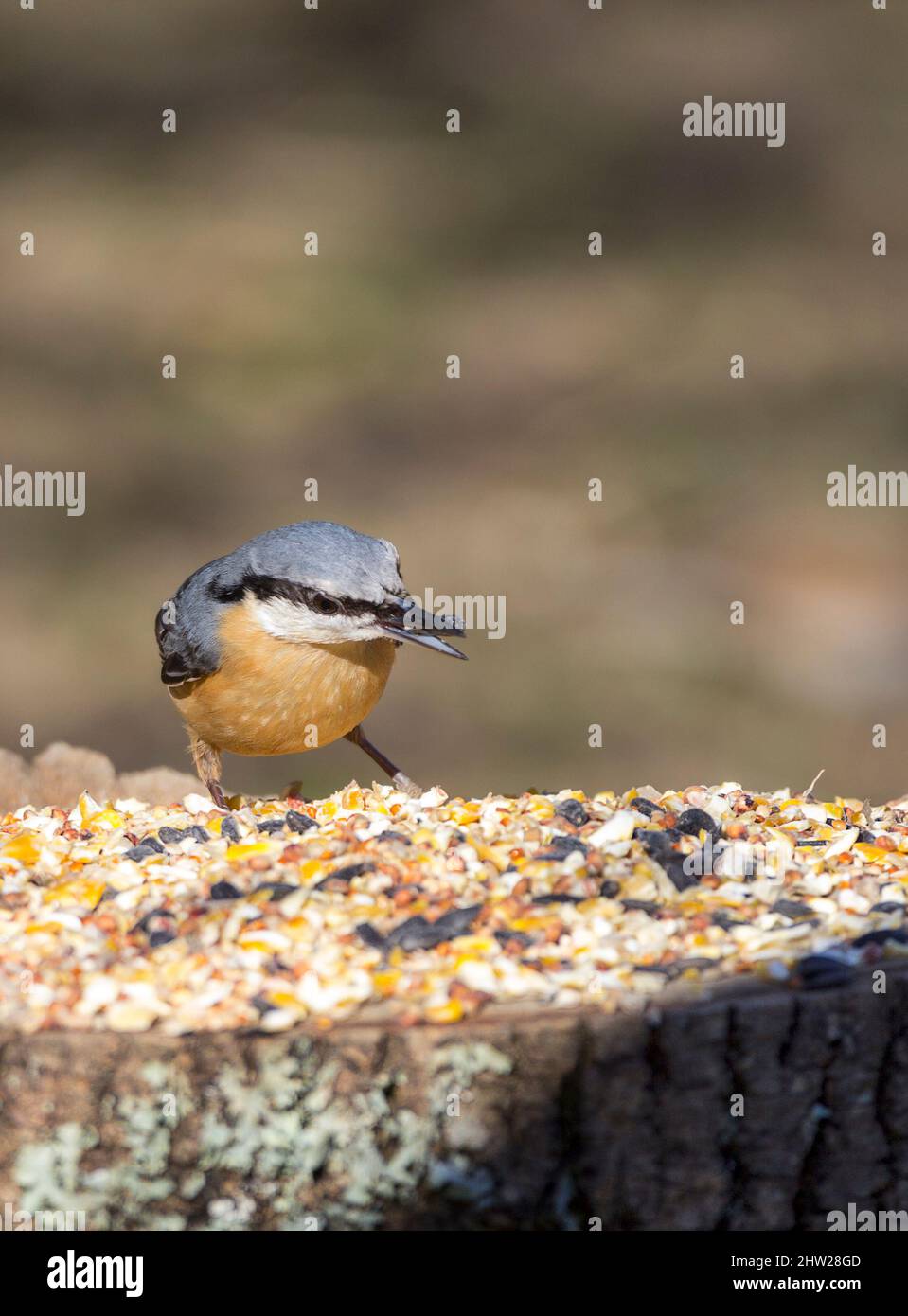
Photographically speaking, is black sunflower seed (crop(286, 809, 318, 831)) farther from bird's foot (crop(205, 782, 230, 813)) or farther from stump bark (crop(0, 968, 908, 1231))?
stump bark (crop(0, 968, 908, 1231))

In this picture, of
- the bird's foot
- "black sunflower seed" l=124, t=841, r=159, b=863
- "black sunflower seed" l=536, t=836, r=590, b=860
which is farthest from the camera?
the bird's foot

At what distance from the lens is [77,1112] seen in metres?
2.23

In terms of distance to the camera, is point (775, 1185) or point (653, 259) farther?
point (653, 259)

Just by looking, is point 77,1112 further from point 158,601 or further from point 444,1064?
point 158,601

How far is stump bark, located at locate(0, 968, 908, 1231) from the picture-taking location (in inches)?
86.4

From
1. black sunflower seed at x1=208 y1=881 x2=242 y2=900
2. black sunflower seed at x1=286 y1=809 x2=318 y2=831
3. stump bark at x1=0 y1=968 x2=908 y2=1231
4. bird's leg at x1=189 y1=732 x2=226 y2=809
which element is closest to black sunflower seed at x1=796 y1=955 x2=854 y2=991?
stump bark at x1=0 y1=968 x2=908 y2=1231

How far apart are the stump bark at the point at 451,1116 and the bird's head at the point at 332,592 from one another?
1.55 m

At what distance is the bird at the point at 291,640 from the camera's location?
12.4ft

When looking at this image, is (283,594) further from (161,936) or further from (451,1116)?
(451,1116)

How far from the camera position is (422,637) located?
3719 mm

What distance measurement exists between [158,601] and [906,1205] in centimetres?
510

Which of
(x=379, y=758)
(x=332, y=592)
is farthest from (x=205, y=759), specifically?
(x=332, y=592)

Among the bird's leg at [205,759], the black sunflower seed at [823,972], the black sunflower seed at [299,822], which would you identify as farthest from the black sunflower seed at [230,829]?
the black sunflower seed at [823,972]
